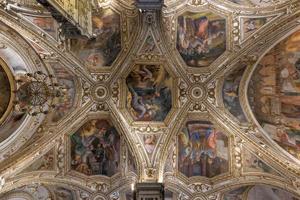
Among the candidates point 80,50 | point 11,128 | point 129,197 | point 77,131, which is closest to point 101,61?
point 80,50

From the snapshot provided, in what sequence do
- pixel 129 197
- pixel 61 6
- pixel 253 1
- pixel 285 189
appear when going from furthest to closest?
1. pixel 129 197
2. pixel 253 1
3. pixel 285 189
4. pixel 61 6

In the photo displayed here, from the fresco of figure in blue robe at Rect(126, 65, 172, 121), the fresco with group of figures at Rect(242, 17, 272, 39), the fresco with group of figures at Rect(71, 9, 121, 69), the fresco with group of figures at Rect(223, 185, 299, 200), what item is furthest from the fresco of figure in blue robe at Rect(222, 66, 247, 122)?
the fresco with group of figures at Rect(71, 9, 121, 69)

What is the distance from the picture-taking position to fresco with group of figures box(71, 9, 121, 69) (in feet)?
45.4

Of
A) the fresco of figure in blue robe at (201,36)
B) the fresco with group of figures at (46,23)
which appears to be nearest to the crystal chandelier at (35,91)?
the fresco with group of figures at (46,23)

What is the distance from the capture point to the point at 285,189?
492 inches

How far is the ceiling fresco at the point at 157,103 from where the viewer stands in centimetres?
1313

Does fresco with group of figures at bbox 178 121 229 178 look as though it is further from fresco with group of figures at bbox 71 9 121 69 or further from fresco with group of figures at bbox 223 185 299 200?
fresco with group of figures at bbox 71 9 121 69

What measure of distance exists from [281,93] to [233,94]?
5.74ft

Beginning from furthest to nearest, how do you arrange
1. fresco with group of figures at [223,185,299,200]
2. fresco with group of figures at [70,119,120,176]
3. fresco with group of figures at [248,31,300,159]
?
fresco with group of figures at [70,119,120,176]
fresco with group of figures at [223,185,299,200]
fresco with group of figures at [248,31,300,159]

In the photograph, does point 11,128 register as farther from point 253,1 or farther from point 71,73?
point 253,1

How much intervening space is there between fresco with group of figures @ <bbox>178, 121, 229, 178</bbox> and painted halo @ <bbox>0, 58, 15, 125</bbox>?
580cm

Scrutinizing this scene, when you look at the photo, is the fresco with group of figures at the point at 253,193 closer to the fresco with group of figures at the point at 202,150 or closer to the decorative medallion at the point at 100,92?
the fresco with group of figures at the point at 202,150

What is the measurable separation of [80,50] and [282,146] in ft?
24.1

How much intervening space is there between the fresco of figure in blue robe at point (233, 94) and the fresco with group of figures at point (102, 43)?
157 inches
